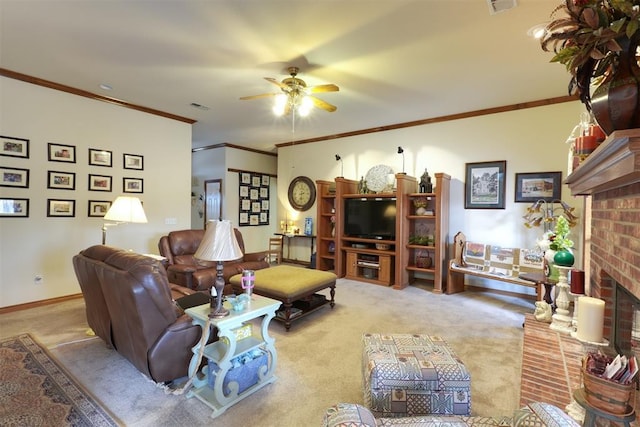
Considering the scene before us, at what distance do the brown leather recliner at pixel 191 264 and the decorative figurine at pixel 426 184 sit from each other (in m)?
2.86

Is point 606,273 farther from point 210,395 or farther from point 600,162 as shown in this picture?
point 210,395

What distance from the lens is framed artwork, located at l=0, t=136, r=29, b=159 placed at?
3459 mm

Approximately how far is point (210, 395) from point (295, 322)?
145cm

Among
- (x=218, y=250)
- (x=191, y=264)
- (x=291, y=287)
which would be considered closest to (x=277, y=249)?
(x=191, y=264)

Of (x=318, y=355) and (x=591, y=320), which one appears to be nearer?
(x=591, y=320)

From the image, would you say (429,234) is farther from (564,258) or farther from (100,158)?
(100,158)

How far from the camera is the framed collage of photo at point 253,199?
721 cm

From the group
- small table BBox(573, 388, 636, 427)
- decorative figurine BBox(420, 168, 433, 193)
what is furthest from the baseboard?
decorative figurine BBox(420, 168, 433, 193)

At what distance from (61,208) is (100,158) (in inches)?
33.4

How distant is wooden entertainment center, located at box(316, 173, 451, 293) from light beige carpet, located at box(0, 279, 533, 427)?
0.67 m

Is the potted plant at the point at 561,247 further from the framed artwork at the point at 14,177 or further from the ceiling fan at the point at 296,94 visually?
the framed artwork at the point at 14,177

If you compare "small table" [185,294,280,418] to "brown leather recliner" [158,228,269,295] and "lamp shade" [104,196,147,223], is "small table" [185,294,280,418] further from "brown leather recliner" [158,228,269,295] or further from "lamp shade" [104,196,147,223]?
"lamp shade" [104,196,147,223]

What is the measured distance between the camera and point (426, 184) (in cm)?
488

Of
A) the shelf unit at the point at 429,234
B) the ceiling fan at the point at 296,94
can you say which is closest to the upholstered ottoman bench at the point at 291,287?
the shelf unit at the point at 429,234
